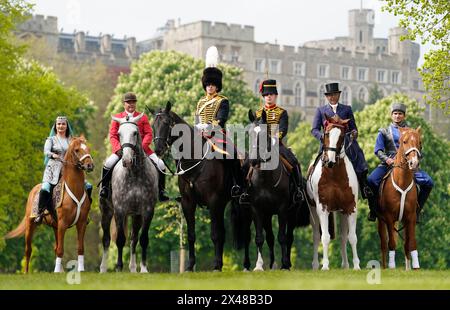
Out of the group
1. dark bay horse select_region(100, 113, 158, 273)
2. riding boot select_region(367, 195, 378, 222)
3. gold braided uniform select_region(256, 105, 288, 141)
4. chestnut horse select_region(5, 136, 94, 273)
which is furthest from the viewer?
riding boot select_region(367, 195, 378, 222)

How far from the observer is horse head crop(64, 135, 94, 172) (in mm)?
26266

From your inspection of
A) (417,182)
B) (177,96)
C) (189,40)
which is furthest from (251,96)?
(189,40)

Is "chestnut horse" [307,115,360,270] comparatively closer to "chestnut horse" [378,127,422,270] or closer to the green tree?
"chestnut horse" [378,127,422,270]

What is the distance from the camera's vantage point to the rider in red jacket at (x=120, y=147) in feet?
88.7

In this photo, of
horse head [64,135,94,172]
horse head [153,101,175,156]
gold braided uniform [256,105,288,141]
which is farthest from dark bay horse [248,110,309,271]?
horse head [64,135,94,172]

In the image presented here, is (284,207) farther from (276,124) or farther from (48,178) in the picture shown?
(48,178)

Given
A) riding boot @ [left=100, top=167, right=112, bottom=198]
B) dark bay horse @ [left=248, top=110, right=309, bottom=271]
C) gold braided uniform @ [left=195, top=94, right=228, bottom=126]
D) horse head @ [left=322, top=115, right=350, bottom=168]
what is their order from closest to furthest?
horse head @ [left=322, top=115, right=350, bottom=168] → dark bay horse @ [left=248, top=110, right=309, bottom=271] → gold braided uniform @ [left=195, top=94, right=228, bottom=126] → riding boot @ [left=100, top=167, right=112, bottom=198]

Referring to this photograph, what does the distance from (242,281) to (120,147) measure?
6322 millimetres

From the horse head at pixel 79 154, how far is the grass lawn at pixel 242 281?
2.32m

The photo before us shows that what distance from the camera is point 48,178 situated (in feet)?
91.4

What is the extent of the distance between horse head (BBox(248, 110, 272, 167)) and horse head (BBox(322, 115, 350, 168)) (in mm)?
1134

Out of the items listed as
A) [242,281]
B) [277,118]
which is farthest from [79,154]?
[242,281]

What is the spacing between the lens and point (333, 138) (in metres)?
26.2
